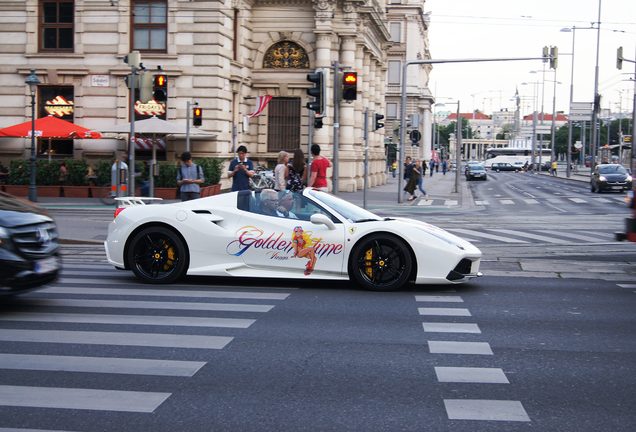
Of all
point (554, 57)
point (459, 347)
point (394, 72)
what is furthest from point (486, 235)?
point (394, 72)

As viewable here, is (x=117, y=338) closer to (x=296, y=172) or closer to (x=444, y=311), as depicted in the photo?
(x=444, y=311)

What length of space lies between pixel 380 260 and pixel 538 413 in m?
4.20

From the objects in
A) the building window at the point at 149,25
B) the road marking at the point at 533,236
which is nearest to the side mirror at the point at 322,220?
the road marking at the point at 533,236

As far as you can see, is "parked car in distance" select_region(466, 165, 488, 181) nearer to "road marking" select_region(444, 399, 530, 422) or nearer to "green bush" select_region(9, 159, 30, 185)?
"green bush" select_region(9, 159, 30, 185)

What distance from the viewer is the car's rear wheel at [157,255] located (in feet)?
28.6

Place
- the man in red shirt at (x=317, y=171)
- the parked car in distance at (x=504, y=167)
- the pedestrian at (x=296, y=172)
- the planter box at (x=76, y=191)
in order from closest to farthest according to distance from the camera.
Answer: the pedestrian at (x=296, y=172) → the man in red shirt at (x=317, y=171) → the planter box at (x=76, y=191) → the parked car in distance at (x=504, y=167)

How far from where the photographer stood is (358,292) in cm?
847

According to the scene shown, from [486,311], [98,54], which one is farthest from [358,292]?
[98,54]

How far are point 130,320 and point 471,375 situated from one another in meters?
3.45

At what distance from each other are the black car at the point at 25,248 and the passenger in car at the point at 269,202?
8.56ft

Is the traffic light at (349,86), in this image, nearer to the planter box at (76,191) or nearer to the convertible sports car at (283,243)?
the convertible sports car at (283,243)

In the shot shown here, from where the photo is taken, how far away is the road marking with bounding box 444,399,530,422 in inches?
169

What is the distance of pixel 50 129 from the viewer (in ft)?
85.6

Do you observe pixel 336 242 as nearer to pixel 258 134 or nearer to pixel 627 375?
pixel 627 375
